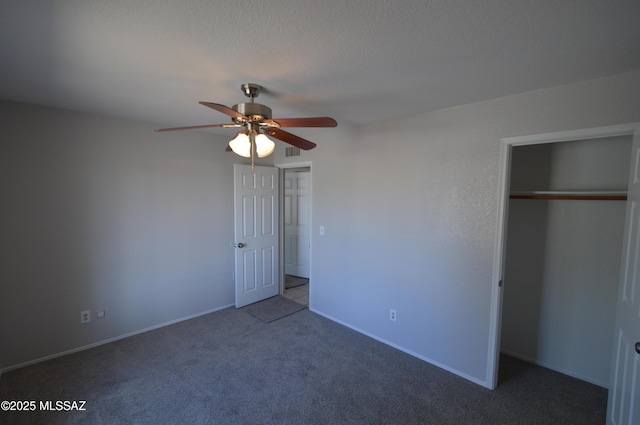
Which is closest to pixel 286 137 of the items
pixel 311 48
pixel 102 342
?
pixel 311 48

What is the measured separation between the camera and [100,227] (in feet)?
9.37

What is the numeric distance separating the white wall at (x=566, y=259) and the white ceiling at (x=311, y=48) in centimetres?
96

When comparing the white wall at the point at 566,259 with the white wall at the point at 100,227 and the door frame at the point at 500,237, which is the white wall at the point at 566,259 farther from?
the white wall at the point at 100,227

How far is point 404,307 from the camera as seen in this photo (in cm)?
284

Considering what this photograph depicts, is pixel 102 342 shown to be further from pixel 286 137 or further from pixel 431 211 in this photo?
pixel 431 211

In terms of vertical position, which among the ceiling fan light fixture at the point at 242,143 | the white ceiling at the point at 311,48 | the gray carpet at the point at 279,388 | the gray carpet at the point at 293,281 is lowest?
the gray carpet at the point at 279,388

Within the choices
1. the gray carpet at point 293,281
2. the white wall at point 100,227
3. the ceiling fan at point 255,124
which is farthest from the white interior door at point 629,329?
the gray carpet at point 293,281

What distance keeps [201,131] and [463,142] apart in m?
2.99

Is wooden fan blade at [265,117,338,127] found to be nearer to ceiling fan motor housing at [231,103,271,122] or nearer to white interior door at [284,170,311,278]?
ceiling fan motor housing at [231,103,271,122]

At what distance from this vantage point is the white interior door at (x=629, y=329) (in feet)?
4.82

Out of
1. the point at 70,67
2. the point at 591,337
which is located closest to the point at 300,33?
the point at 70,67

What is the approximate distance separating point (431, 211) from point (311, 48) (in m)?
1.80

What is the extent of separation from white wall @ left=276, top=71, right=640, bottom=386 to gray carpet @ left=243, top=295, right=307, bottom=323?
2.16 feet

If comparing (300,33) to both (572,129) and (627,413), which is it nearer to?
(572,129)
